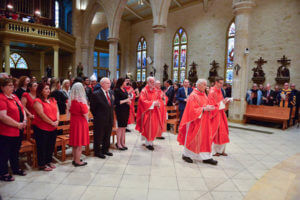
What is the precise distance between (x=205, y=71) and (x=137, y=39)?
29.6ft

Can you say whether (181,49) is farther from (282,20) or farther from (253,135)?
(253,135)

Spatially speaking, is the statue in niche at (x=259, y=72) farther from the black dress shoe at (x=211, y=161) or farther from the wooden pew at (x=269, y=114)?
the black dress shoe at (x=211, y=161)

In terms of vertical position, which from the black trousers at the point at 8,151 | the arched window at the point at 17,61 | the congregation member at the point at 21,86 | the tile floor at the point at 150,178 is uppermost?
the arched window at the point at 17,61

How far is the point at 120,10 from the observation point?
1458 centimetres

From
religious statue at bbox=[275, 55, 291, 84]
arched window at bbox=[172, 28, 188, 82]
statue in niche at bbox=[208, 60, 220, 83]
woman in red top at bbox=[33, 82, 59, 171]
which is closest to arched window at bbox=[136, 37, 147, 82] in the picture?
arched window at bbox=[172, 28, 188, 82]

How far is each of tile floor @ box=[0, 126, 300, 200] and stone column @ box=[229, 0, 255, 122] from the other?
10.9 feet

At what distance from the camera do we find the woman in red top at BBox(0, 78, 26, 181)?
9.97 ft

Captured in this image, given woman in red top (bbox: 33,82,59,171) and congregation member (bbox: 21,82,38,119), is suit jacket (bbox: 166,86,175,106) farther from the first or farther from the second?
congregation member (bbox: 21,82,38,119)

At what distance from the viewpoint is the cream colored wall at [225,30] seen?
10.8m

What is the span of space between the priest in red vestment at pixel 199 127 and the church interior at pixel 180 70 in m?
0.24

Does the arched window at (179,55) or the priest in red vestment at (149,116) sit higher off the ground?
the arched window at (179,55)

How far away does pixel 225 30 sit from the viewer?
45.3 feet

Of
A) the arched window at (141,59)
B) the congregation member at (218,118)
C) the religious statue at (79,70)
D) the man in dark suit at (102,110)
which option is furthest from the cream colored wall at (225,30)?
the man in dark suit at (102,110)

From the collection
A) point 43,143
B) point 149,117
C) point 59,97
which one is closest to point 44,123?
point 43,143
